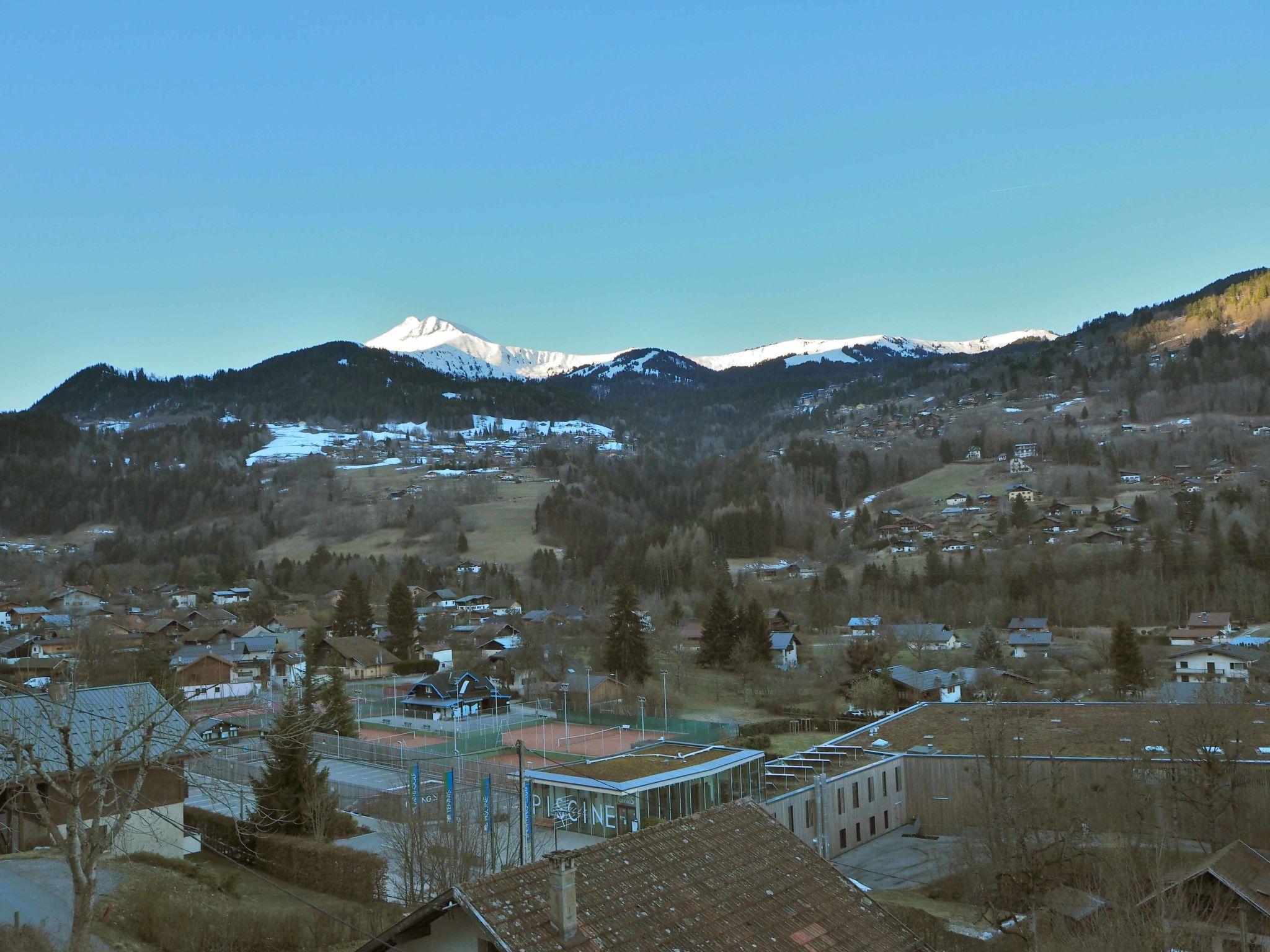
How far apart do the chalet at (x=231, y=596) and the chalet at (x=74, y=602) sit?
360 inches

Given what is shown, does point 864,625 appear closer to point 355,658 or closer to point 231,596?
point 355,658

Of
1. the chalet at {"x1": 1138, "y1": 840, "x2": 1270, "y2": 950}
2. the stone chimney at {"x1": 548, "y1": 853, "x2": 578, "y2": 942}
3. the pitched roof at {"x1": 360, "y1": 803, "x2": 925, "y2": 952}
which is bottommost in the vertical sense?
the chalet at {"x1": 1138, "y1": 840, "x2": 1270, "y2": 950}

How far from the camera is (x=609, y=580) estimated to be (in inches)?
3634

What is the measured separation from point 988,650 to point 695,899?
45.4m

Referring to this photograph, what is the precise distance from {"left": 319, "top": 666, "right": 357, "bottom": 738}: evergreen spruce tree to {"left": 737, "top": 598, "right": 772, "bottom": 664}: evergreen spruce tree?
2475 centimetres

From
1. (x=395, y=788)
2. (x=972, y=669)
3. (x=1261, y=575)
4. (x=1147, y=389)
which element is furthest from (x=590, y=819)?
(x=1147, y=389)

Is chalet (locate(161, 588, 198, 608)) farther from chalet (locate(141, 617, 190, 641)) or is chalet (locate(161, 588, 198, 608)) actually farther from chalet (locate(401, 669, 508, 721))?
chalet (locate(401, 669, 508, 721))

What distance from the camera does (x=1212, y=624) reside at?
5484 cm

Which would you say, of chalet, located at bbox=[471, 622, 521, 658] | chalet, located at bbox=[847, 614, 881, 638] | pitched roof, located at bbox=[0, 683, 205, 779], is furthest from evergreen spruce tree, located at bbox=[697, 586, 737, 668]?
pitched roof, located at bbox=[0, 683, 205, 779]

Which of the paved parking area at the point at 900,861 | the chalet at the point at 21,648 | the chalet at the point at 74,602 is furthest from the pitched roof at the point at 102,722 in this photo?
the chalet at the point at 74,602

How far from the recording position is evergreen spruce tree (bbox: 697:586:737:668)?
179 feet

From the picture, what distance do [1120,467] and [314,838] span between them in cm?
11559

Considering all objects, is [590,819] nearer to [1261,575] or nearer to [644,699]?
[644,699]

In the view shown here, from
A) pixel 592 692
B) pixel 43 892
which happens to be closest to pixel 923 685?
pixel 592 692
